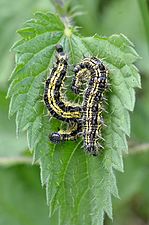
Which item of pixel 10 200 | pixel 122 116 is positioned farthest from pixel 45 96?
pixel 10 200

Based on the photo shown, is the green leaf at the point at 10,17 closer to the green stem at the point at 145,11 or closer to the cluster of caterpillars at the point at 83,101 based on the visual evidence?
the green stem at the point at 145,11

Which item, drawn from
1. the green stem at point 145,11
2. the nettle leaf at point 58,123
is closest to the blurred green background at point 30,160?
the green stem at point 145,11

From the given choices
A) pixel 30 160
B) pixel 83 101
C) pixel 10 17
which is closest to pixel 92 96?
pixel 83 101

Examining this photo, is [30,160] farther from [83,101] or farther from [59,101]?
[83,101]

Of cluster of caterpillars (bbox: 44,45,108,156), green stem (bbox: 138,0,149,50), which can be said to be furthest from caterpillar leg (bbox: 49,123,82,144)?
green stem (bbox: 138,0,149,50)

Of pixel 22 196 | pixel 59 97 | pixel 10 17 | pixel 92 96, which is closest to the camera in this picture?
pixel 92 96

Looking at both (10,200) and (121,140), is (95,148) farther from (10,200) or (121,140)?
(10,200)

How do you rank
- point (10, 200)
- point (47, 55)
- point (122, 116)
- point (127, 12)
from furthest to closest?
point (127, 12) < point (10, 200) < point (47, 55) < point (122, 116)
